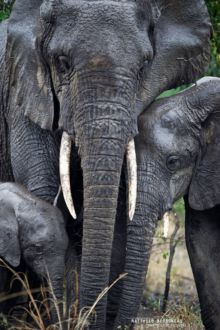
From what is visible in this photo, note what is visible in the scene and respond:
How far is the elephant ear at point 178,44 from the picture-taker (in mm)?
11005

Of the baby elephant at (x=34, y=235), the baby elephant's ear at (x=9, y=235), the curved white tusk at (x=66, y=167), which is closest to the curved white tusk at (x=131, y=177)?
the curved white tusk at (x=66, y=167)

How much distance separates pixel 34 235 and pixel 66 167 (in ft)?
1.55

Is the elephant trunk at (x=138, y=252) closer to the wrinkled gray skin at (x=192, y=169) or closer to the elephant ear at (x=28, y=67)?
the wrinkled gray skin at (x=192, y=169)

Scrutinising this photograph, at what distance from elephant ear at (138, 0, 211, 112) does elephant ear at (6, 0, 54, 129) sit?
2.22 feet

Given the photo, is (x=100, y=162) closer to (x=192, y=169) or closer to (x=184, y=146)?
(x=184, y=146)

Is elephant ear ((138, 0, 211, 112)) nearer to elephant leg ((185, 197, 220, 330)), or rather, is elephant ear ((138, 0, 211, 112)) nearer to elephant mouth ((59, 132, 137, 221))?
elephant mouth ((59, 132, 137, 221))

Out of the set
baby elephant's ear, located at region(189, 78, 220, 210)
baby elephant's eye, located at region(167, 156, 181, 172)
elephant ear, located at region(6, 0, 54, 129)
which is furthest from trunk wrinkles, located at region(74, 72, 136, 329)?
baby elephant's ear, located at region(189, 78, 220, 210)

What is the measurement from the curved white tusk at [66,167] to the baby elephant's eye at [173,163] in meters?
0.72

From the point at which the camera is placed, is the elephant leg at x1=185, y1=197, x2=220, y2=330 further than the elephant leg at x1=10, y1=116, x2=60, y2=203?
Yes

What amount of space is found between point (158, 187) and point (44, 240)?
0.84 metres

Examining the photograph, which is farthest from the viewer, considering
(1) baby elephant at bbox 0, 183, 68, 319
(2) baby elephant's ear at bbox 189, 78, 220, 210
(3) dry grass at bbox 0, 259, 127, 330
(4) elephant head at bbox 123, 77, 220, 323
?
(2) baby elephant's ear at bbox 189, 78, 220, 210

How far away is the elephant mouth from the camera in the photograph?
10359 millimetres

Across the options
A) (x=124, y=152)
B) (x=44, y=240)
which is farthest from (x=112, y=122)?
(x=44, y=240)

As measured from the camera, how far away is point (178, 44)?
11211 millimetres
